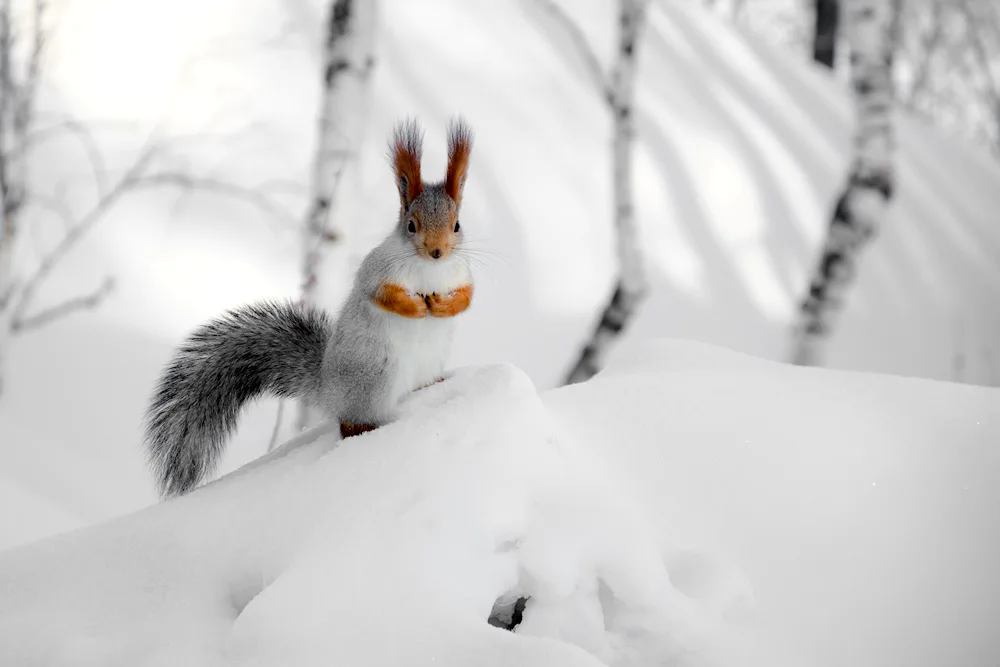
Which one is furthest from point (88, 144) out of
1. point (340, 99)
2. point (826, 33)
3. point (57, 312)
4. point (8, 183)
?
point (826, 33)

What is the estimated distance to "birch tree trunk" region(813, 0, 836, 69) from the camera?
9906 millimetres

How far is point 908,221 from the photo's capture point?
7.54 m

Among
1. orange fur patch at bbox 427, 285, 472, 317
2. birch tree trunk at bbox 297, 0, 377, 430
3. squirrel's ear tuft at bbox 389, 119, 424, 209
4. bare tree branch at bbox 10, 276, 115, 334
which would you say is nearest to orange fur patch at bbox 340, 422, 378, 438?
orange fur patch at bbox 427, 285, 472, 317

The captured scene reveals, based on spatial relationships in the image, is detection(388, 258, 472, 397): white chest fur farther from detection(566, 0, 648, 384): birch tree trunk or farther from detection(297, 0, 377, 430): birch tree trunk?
detection(566, 0, 648, 384): birch tree trunk

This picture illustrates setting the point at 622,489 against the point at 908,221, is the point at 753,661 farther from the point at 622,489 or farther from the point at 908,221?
the point at 908,221

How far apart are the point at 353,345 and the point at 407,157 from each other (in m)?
0.29

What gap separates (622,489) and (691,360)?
1.89 ft

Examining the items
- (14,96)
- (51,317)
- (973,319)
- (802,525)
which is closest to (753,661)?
(802,525)

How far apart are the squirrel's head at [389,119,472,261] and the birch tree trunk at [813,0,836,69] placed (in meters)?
9.63

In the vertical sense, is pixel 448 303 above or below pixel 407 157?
below

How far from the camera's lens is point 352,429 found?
144 cm

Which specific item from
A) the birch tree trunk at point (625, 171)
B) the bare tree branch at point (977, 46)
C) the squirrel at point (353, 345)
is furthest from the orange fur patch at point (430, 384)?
the bare tree branch at point (977, 46)

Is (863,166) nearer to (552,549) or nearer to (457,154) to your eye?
(457,154)

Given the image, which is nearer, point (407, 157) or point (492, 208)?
point (407, 157)
